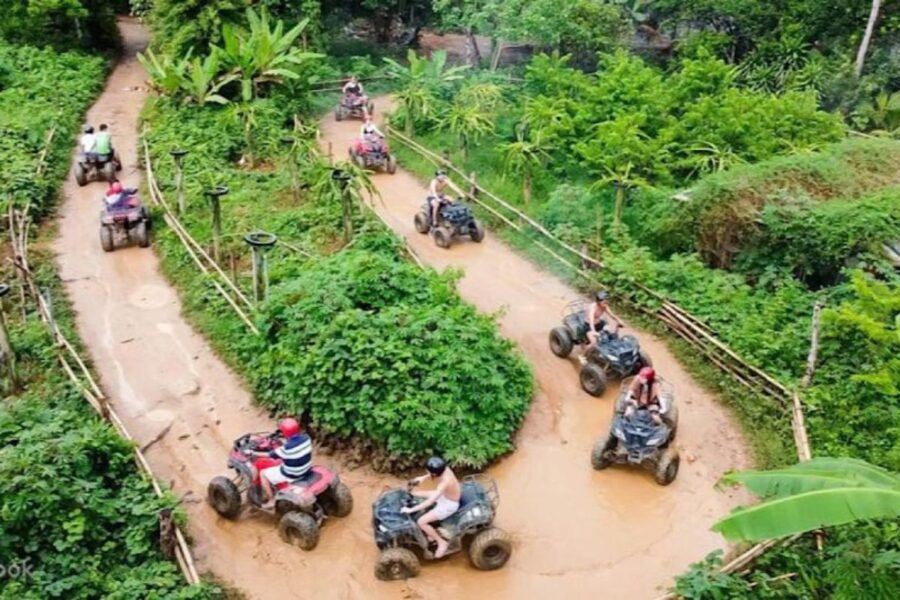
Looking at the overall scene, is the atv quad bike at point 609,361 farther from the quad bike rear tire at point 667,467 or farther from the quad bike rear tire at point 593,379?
the quad bike rear tire at point 667,467

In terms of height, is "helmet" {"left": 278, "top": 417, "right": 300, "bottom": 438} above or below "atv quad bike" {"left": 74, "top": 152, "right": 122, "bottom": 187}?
above

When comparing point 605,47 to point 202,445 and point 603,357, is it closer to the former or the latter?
point 603,357

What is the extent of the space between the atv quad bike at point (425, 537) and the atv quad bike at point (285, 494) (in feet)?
2.02

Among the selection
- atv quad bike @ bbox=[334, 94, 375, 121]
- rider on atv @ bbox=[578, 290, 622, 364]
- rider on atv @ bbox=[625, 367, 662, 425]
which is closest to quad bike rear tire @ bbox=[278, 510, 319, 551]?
rider on atv @ bbox=[625, 367, 662, 425]

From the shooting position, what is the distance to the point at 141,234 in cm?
1405

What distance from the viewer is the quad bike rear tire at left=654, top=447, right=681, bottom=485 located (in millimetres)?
9156

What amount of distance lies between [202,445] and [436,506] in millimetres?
3407

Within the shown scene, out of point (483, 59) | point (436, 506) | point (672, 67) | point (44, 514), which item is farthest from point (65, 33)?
point (436, 506)

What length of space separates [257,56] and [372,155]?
408 cm

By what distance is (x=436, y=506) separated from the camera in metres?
7.92

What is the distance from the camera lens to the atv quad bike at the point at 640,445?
30.0 ft

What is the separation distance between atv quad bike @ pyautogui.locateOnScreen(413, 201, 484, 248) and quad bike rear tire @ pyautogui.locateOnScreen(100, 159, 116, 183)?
6309 mm

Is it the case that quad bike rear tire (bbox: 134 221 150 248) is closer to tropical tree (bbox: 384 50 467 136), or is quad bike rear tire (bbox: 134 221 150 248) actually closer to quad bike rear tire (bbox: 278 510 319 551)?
tropical tree (bbox: 384 50 467 136)

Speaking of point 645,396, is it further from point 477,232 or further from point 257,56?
point 257,56
